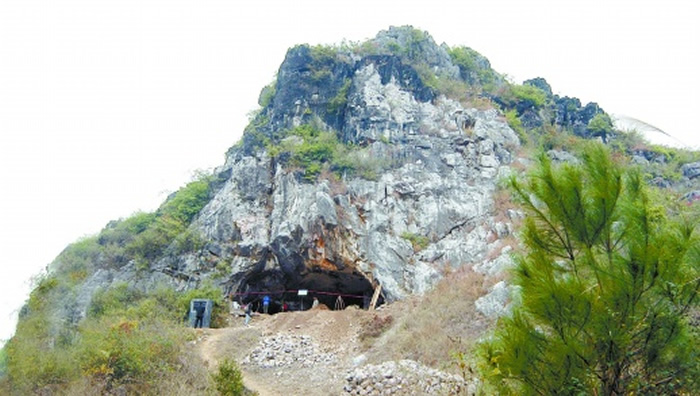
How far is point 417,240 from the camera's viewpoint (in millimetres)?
18844

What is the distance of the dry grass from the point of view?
383 inches

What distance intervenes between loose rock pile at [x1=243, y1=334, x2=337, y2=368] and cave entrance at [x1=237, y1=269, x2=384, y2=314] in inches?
225

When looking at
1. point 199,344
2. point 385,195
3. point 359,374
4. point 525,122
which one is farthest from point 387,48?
point 359,374

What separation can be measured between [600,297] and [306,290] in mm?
16360

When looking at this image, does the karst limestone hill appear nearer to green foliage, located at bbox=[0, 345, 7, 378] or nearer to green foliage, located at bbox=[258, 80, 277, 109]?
green foliage, located at bbox=[258, 80, 277, 109]

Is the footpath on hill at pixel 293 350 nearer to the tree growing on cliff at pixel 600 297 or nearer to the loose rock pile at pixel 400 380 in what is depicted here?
the loose rock pile at pixel 400 380

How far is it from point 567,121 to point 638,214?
27255 mm

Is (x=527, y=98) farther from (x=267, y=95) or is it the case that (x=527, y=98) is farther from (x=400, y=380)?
A: (x=400, y=380)

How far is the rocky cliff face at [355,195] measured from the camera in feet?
60.0

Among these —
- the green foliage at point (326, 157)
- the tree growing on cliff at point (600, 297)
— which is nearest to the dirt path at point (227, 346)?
the green foliage at point (326, 157)

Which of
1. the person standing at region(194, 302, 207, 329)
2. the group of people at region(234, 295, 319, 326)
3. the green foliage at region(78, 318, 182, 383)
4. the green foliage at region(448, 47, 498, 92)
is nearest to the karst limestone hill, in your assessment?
the group of people at region(234, 295, 319, 326)

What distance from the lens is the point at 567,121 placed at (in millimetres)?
28359

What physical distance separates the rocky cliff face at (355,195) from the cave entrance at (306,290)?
8cm

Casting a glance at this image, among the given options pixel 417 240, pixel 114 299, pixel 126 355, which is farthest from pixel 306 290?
pixel 126 355
